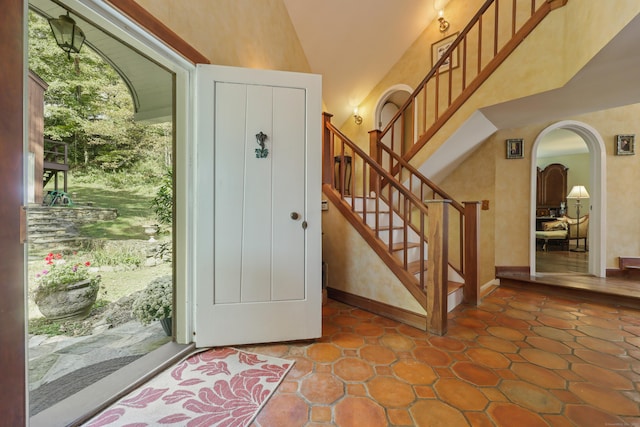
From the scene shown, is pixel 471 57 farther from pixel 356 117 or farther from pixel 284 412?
pixel 284 412

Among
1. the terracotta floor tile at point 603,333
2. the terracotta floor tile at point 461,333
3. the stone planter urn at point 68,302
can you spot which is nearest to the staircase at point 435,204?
the terracotta floor tile at point 461,333

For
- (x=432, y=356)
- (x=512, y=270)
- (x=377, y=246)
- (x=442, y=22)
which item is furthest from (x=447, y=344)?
(x=442, y=22)

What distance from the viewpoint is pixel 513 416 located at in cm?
131

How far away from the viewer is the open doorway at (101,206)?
6.20ft

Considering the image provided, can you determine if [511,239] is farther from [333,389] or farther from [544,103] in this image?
[333,389]

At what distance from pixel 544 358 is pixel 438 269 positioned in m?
0.87

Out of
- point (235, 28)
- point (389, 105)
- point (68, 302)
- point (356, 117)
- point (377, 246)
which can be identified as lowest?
point (68, 302)

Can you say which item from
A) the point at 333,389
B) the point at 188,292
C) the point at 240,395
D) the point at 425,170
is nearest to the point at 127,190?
the point at 188,292

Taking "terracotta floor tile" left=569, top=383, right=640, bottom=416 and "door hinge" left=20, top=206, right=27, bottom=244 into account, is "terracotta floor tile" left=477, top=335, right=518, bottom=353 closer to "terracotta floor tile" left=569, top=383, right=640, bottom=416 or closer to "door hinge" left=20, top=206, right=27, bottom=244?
"terracotta floor tile" left=569, top=383, right=640, bottom=416

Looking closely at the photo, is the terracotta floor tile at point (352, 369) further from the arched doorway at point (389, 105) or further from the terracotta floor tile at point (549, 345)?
the arched doorway at point (389, 105)

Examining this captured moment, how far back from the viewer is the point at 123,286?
2730mm

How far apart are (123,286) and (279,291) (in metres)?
1.92

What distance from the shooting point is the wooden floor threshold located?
9.41ft

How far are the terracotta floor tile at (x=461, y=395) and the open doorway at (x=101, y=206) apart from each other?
1.92 meters
